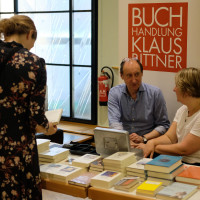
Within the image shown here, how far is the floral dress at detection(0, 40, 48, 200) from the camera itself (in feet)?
6.93

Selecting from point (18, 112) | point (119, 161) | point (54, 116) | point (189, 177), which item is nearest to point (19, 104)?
point (18, 112)

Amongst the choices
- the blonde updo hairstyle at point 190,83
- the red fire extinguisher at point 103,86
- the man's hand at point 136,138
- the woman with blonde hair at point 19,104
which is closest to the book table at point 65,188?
the woman with blonde hair at point 19,104

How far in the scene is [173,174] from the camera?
7.19 feet

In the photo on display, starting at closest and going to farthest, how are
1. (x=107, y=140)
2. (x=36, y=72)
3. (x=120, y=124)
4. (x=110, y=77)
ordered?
1. (x=36, y=72)
2. (x=107, y=140)
3. (x=120, y=124)
4. (x=110, y=77)

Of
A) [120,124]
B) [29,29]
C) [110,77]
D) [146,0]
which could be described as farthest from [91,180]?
[110,77]

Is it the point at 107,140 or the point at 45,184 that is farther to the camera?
the point at 107,140

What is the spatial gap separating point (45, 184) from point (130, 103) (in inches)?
59.5

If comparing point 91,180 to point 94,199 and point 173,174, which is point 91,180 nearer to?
point 94,199

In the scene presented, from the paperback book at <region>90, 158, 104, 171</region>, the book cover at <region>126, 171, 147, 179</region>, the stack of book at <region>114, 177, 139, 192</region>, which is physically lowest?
the stack of book at <region>114, 177, 139, 192</region>

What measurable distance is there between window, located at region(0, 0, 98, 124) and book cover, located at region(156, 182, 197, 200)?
16.1ft

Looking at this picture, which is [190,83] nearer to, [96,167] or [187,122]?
[187,122]

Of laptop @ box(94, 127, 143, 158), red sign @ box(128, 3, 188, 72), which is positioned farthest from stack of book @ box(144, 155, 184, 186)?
red sign @ box(128, 3, 188, 72)

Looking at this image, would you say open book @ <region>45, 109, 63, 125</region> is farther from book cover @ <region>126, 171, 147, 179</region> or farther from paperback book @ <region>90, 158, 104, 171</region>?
book cover @ <region>126, 171, 147, 179</region>

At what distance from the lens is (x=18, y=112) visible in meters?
2.14
